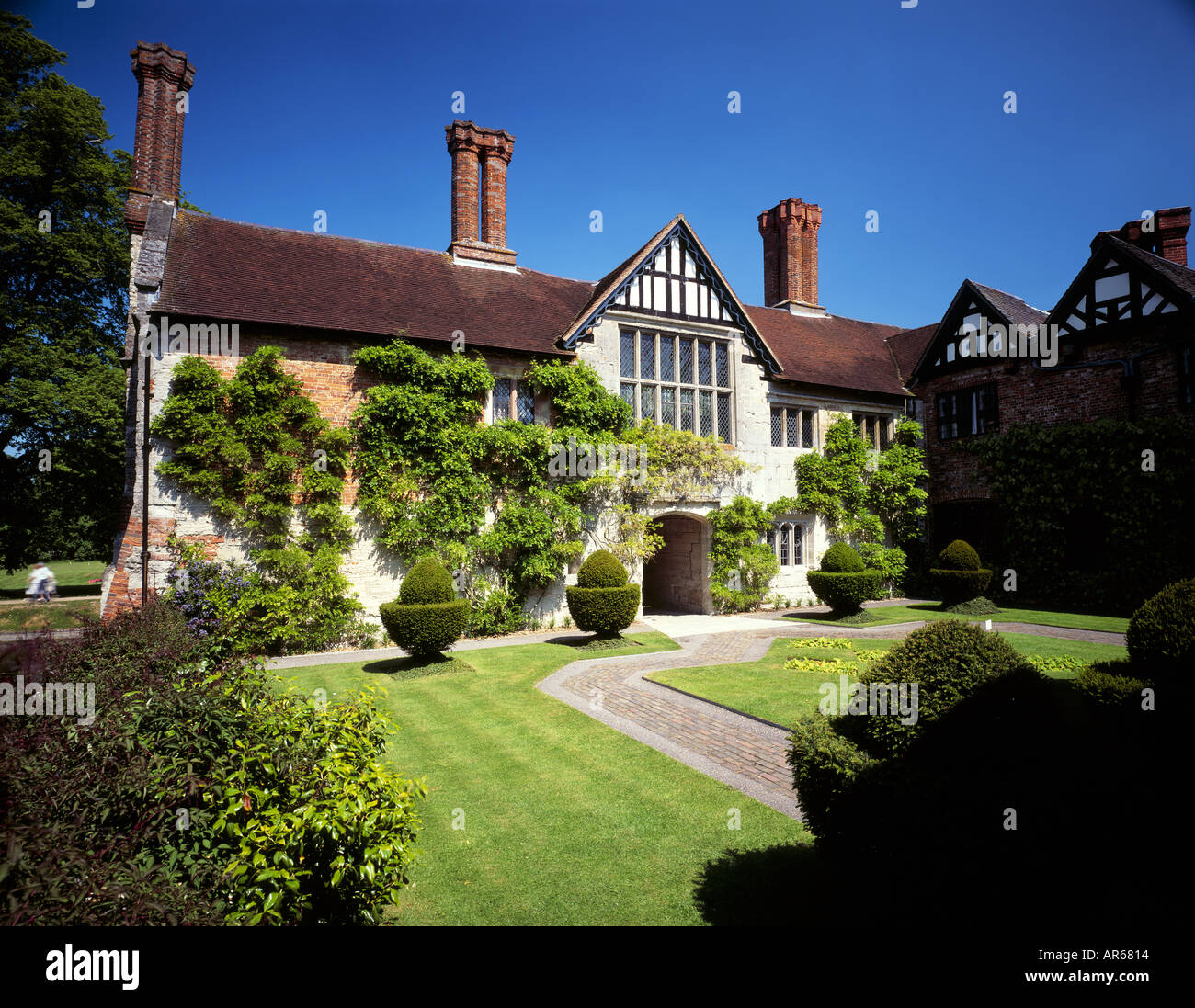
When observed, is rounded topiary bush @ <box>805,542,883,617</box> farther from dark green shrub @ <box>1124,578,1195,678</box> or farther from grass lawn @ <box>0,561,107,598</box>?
grass lawn @ <box>0,561,107,598</box>

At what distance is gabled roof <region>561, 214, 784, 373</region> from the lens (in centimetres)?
1719

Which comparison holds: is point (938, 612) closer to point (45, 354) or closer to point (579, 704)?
point (579, 704)

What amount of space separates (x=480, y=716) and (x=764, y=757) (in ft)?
13.6

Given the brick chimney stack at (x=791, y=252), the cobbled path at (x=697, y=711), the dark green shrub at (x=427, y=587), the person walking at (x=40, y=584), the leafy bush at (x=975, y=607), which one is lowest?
the cobbled path at (x=697, y=711)

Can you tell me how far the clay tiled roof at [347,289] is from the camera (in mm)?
14117

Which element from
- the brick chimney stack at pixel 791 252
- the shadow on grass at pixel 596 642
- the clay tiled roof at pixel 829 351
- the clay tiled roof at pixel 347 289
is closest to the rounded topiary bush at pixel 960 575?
the clay tiled roof at pixel 829 351

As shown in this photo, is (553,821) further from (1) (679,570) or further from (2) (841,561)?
(1) (679,570)

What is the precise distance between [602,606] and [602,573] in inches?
29.5

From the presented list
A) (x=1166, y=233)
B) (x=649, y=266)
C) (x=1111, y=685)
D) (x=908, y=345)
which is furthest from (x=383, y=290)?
(x=1166, y=233)

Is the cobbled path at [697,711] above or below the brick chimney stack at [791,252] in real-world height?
below

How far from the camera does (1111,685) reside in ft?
19.7

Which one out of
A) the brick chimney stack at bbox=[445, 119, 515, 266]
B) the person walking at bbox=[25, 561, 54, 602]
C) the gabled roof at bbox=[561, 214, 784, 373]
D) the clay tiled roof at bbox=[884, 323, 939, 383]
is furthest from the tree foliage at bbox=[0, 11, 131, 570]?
the clay tiled roof at bbox=[884, 323, 939, 383]

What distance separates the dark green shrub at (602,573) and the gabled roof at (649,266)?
21.9 feet

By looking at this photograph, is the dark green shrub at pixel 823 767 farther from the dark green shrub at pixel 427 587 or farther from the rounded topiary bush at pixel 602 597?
the rounded topiary bush at pixel 602 597
